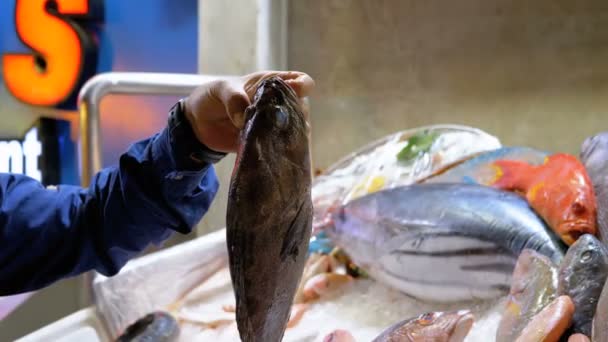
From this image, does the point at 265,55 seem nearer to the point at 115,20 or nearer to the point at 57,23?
the point at 115,20

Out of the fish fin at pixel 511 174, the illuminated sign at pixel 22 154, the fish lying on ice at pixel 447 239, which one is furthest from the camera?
the illuminated sign at pixel 22 154

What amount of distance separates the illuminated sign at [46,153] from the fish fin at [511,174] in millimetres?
1487

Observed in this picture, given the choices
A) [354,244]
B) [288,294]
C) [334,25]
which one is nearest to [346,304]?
[354,244]

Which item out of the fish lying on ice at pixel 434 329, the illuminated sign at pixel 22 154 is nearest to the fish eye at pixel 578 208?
the fish lying on ice at pixel 434 329

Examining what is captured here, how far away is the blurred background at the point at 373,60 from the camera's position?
1875mm

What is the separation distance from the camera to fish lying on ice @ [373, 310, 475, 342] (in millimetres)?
583

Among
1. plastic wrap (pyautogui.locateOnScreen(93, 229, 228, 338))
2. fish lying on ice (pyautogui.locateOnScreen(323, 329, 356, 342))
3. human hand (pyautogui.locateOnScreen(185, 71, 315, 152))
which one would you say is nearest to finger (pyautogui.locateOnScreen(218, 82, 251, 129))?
human hand (pyautogui.locateOnScreen(185, 71, 315, 152))

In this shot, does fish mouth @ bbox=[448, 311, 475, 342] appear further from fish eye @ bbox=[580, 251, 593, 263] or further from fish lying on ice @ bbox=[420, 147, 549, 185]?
fish lying on ice @ bbox=[420, 147, 549, 185]

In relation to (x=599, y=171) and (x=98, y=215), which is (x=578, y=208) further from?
(x=98, y=215)

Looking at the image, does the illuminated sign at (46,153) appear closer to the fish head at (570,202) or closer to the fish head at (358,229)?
the fish head at (358,229)

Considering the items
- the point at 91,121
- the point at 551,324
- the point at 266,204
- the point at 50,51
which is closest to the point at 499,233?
the point at 551,324

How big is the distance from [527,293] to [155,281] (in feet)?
2.32

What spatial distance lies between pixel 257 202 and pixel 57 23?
1.82 metres

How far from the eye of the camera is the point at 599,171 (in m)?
0.90
